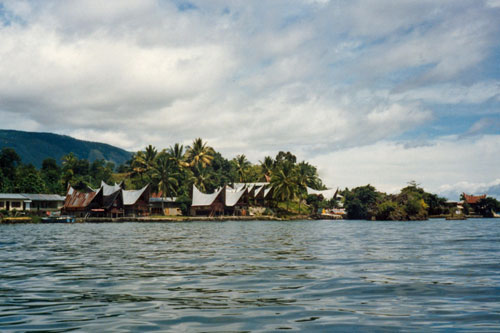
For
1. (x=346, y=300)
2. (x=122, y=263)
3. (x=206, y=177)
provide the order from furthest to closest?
(x=206, y=177) < (x=122, y=263) < (x=346, y=300)

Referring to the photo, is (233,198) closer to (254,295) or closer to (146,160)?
(146,160)

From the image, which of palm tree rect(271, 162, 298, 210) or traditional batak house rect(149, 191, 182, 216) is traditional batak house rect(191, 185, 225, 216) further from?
palm tree rect(271, 162, 298, 210)

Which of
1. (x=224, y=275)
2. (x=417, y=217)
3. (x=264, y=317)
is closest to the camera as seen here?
(x=264, y=317)

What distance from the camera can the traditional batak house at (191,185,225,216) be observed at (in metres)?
74.9

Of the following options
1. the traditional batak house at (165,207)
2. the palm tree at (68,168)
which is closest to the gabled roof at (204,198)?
the traditional batak house at (165,207)

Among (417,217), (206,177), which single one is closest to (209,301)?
(417,217)

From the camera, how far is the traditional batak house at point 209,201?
7494 cm

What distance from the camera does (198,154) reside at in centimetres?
9294

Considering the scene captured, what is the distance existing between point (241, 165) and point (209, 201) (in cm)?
3181

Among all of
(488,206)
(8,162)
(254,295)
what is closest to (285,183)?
(488,206)

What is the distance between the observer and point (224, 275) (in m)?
9.17

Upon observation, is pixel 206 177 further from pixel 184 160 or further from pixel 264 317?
pixel 264 317

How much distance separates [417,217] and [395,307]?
68.3 metres

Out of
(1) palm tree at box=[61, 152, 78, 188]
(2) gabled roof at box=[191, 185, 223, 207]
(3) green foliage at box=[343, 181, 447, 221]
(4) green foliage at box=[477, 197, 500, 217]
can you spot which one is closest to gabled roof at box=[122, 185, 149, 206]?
(2) gabled roof at box=[191, 185, 223, 207]
